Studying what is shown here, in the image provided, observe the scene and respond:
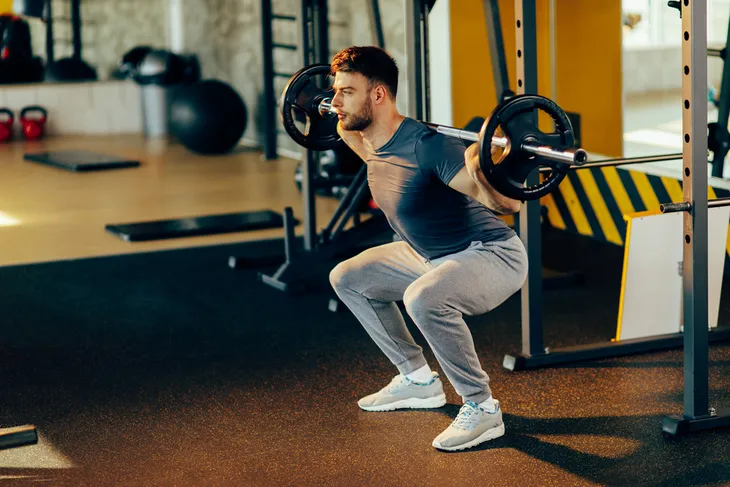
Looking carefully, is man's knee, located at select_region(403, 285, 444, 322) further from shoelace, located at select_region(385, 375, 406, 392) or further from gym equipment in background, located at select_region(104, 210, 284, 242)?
gym equipment in background, located at select_region(104, 210, 284, 242)

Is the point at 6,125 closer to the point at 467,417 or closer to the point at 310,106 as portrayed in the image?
the point at 310,106

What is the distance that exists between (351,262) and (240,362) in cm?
79

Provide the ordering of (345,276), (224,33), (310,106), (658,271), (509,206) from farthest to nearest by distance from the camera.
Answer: (224,33) → (658,271) → (310,106) → (345,276) → (509,206)

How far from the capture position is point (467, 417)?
2768 millimetres

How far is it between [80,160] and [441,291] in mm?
5991

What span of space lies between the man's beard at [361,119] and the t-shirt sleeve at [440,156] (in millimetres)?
143

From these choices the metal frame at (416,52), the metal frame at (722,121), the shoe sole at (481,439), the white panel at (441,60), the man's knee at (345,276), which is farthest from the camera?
the white panel at (441,60)

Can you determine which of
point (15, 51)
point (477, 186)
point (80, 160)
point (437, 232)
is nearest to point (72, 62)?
point (15, 51)

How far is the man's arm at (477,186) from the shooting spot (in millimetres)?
2383

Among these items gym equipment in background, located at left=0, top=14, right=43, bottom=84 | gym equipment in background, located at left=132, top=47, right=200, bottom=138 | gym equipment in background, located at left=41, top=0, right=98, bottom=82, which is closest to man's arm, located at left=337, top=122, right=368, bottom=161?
gym equipment in background, located at left=132, top=47, right=200, bottom=138

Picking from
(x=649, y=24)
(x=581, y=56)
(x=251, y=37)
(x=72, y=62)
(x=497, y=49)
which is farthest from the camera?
(x=72, y=62)

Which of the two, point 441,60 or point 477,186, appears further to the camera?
point 441,60

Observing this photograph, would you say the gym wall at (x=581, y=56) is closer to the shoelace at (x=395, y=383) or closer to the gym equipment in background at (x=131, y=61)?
the shoelace at (x=395, y=383)

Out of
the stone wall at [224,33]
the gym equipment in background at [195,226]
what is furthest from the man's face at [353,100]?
the gym equipment in background at [195,226]
